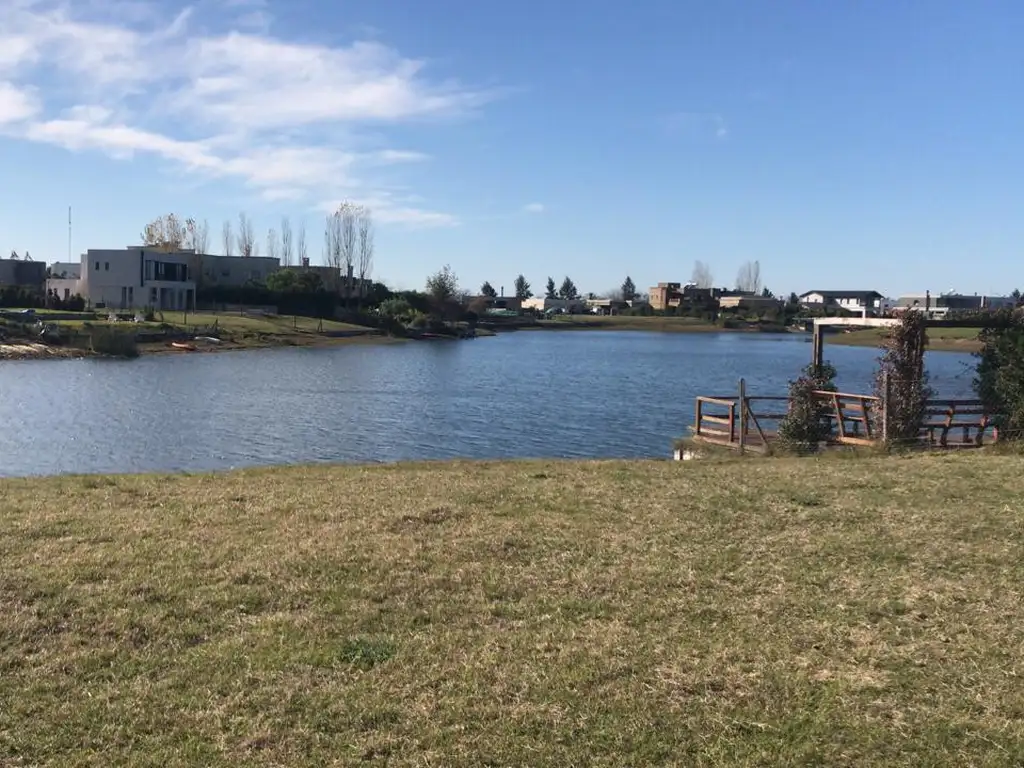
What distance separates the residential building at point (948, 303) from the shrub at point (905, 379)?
0.63 metres

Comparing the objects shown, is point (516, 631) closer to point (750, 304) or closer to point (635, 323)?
point (635, 323)

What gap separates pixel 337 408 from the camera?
3800 centimetres

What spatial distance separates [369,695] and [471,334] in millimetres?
117960

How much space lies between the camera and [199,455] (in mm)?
24828

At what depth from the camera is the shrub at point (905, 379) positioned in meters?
18.7

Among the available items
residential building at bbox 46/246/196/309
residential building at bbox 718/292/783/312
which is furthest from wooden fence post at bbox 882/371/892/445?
residential building at bbox 718/292/783/312

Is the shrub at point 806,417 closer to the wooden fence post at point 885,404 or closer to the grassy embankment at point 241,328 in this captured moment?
the wooden fence post at point 885,404

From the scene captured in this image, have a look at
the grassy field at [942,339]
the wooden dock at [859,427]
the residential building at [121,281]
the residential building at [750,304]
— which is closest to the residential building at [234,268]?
the residential building at [121,281]

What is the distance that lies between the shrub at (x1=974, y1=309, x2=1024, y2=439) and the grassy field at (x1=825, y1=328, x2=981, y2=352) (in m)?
26.2

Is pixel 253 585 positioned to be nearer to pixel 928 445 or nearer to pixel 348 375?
pixel 928 445

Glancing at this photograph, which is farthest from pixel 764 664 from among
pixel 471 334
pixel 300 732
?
pixel 471 334

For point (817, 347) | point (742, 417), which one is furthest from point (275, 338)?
point (742, 417)

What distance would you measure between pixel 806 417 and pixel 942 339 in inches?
3142

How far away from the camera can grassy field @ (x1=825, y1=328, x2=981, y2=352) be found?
82.6 meters
